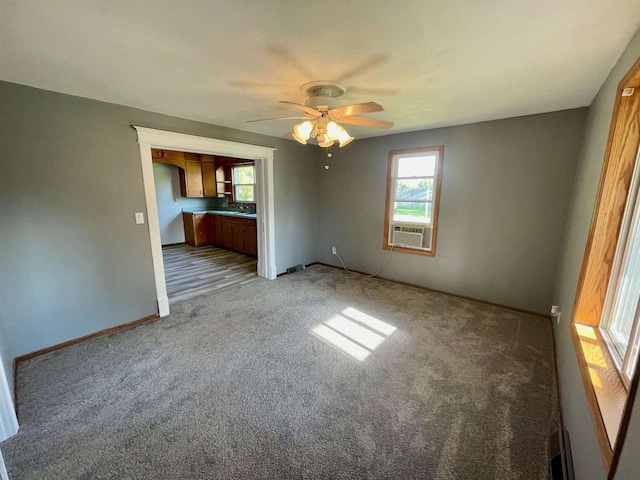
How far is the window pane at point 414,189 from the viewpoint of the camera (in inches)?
144

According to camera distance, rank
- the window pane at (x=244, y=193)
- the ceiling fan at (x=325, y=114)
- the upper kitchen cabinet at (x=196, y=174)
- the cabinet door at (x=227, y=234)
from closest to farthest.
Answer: the ceiling fan at (x=325, y=114), the cabinet door at (x=227, y=234), the upper kitchen cabinet at (x=196, y=174), the window pane at (x=244, y=193)

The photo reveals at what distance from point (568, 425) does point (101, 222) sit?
12.9 feet

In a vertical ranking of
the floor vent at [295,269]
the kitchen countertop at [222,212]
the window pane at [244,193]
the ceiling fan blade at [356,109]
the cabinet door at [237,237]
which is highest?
the ceiling fan blade at [356,109]

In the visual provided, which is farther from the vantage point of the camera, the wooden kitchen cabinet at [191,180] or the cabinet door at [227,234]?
the wooden kitchen cabinet at [191,180]

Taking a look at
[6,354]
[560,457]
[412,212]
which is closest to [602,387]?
[560,457]

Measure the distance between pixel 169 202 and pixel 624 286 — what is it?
752 cm

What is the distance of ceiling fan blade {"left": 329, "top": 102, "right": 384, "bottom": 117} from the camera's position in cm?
171

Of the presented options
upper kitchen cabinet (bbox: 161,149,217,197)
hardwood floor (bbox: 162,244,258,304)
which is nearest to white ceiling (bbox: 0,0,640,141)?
hardwood floor (bbox: 162,244,258,304)

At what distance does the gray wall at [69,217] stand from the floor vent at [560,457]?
361cm

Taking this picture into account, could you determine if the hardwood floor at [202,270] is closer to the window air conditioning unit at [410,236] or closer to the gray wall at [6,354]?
the gray wall at [6,354]

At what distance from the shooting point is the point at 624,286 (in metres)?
1.48

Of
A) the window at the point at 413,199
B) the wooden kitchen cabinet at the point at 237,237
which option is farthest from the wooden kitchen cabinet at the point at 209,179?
the window at the point at 413,199

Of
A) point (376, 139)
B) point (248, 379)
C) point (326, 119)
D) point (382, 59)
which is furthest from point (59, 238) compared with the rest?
point (376, 139)

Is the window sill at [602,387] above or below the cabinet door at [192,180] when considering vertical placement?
below
